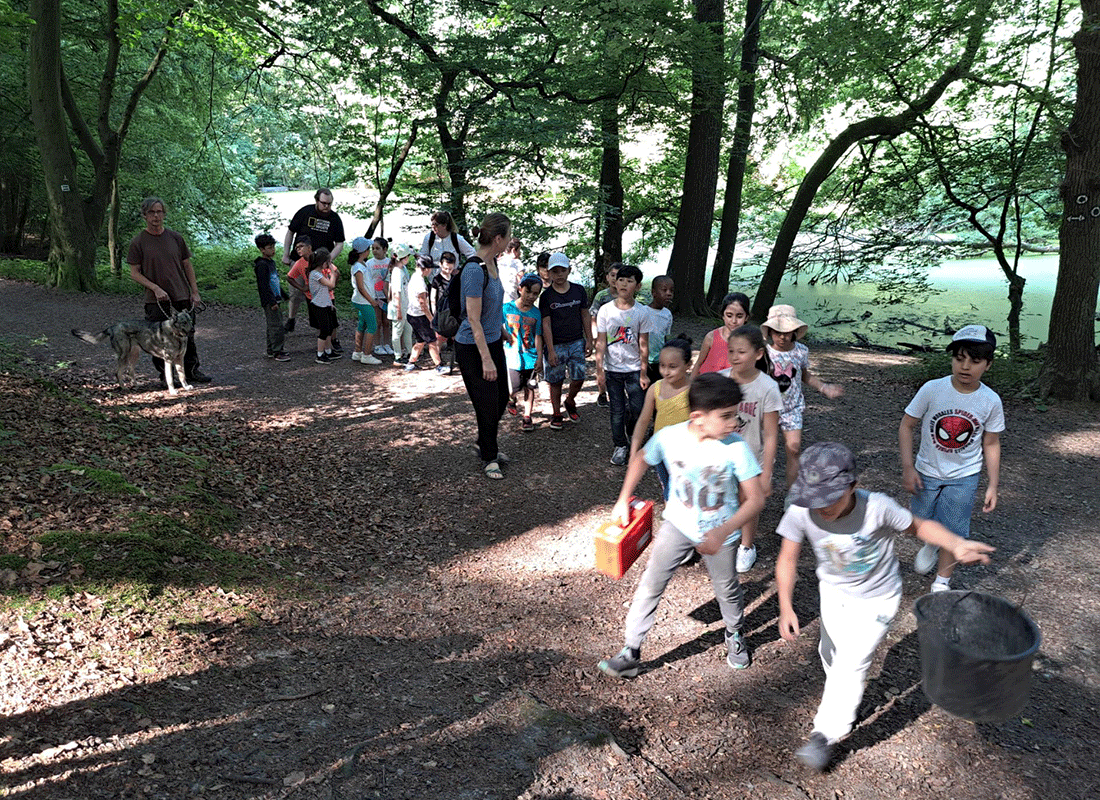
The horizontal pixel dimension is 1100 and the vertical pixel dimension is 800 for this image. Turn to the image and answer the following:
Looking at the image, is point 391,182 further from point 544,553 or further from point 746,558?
point 746,558

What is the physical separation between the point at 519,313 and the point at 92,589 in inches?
197

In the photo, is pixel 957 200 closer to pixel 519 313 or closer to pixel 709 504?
pixel 519 313

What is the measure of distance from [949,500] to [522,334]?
465cm

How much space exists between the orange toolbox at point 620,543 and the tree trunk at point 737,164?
522 inches

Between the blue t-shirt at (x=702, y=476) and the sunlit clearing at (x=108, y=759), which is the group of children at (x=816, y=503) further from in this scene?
the sunlit clearing at (x=108, y=759)

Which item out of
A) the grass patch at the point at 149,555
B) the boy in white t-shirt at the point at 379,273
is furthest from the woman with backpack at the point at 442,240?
the grass patch at the point at 149,555

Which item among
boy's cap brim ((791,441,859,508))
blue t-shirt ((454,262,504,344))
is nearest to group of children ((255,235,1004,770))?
boy's cap brim ((791,441,859,508))

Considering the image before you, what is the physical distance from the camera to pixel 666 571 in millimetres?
3629

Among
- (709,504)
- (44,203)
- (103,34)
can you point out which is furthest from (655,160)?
(44,203)

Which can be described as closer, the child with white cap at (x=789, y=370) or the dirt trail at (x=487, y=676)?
the dirt trail at (x=487, y=676)

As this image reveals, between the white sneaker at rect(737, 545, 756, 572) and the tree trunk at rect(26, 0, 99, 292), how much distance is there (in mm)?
15169

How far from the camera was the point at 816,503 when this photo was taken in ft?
9.30

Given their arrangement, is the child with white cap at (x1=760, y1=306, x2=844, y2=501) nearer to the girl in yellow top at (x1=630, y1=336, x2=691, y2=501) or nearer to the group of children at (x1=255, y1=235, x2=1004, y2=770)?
the group of children at (x1=255, y1=235, x2=1004, y2=770)

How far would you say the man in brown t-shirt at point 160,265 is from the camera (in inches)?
312
